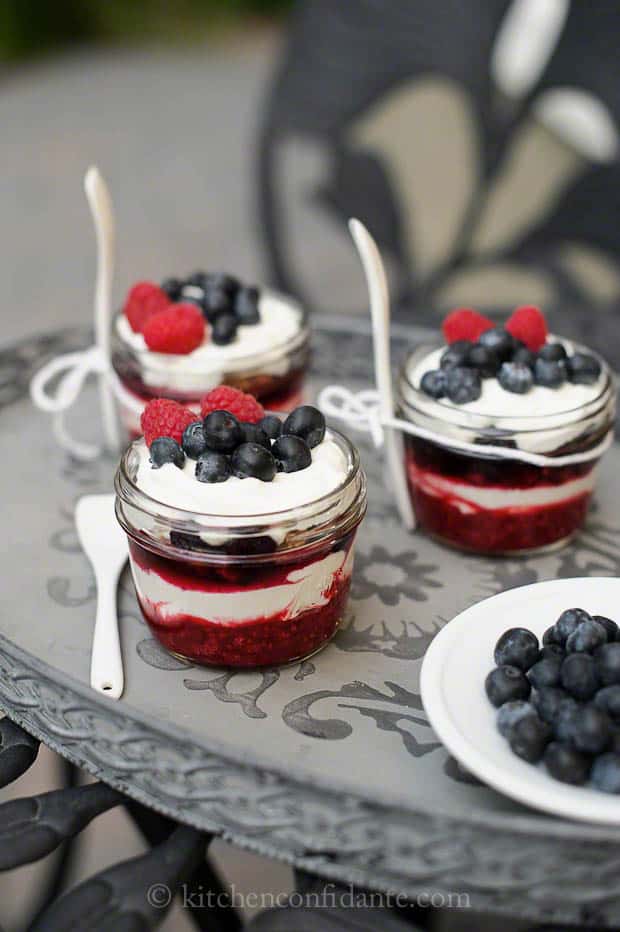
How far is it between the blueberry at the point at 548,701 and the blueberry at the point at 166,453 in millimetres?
404

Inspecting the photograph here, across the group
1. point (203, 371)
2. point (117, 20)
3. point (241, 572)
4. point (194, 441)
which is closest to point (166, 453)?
point (194, 441)

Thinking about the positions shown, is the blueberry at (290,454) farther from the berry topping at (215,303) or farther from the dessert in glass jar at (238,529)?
the berry topping at (215,303)

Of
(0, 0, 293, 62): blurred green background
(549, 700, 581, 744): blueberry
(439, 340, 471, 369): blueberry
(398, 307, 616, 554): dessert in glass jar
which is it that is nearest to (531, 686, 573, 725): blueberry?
(549, 700, 581, 744): blueberry

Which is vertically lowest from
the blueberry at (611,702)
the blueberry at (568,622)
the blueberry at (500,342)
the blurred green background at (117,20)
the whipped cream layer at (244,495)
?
the blurred green background at (117,20)

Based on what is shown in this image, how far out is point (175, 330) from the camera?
4.65 feet

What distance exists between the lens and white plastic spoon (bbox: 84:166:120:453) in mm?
1489

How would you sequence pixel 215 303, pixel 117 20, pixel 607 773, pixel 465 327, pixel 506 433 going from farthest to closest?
pixel 117 20 < pixel 215 303 < pixel 465 327 < pixel 506 433 < pixel 607 773

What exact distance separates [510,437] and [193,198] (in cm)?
418

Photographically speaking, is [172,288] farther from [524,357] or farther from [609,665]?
[609,665]

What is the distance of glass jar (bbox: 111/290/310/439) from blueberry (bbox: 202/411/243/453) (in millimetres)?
321

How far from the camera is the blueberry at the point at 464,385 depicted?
1.28 metres

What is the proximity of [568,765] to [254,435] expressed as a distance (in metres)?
0.43

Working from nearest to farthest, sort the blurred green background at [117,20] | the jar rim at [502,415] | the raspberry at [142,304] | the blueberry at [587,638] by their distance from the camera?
the blueberry at [587,638] < the jar rim at [502,415] < the raspberry at [142,304] < the blurred green background at [117,20]

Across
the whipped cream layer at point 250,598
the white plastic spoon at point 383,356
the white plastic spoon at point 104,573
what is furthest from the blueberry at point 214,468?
the white plastic spoon at point 383,356
